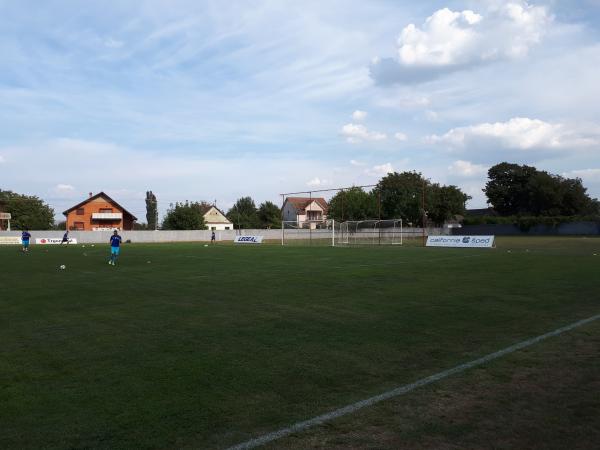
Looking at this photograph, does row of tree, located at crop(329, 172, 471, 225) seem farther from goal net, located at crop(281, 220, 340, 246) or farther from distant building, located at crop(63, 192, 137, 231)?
distant building, located at crop(63, 192, 137, 231)

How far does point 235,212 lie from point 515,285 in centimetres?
11042

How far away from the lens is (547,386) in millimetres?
5941

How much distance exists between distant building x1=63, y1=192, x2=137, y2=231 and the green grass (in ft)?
263

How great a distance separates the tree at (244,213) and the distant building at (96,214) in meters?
27.7

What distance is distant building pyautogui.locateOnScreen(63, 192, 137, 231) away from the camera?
9175 cm

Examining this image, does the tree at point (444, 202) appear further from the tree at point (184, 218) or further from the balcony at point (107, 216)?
the balcony at point (107, 216)

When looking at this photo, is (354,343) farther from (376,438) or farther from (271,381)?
(376,438)

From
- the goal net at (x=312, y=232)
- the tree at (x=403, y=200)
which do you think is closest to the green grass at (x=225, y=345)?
the goal net at (x=312, y=232)

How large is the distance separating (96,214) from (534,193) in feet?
263

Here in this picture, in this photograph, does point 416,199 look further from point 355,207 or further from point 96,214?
point 96,214

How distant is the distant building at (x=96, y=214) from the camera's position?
91.8 meters

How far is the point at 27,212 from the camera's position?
88938 millimetres

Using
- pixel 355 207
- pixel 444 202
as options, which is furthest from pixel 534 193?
pixel 355 207

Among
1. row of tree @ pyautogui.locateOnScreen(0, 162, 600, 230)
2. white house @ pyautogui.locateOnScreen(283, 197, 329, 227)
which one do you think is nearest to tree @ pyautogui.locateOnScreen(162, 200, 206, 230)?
row of tree @ pyautogui.locateOnScreen(0, 162, 600, 230)
